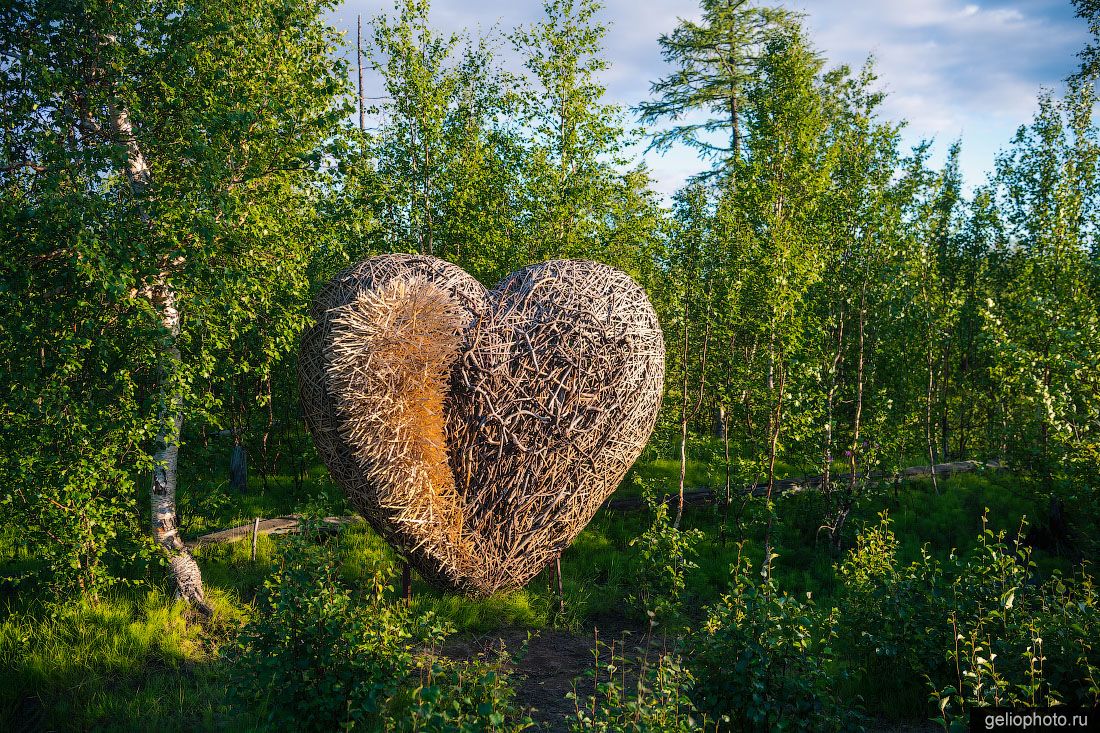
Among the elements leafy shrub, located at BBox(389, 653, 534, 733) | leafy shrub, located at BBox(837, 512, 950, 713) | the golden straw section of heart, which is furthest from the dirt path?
leafy shrub, located at BBox(837, 512, 950, 713)

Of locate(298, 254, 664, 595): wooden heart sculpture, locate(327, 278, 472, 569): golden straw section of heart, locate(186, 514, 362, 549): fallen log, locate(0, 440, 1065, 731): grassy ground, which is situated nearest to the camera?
locate(0, 440, 1065, 731): grassy ground

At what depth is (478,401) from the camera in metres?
7.75

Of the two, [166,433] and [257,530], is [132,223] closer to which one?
[166,433]

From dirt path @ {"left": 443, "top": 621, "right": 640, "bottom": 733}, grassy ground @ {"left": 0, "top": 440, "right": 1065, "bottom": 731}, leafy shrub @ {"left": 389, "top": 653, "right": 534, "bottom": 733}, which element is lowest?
dirt path @ {"left": 443, "top": 621, "right": 640, "bottom": 733}

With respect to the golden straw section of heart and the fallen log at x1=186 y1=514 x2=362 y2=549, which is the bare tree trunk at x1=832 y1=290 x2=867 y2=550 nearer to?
the golden straw section of heart

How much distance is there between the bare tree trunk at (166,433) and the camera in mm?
7504

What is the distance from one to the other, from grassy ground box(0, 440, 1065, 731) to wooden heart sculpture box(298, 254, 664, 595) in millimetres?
771

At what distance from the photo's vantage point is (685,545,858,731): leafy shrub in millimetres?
5183

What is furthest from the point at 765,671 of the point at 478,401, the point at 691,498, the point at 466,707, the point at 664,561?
the point at 691,498

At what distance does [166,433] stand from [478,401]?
12.5 feet

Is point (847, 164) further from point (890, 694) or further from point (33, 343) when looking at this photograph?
point (33, 343)

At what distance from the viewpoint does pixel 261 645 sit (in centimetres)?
538

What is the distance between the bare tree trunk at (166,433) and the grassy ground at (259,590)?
356mm

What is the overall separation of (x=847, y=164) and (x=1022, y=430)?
600 cm
